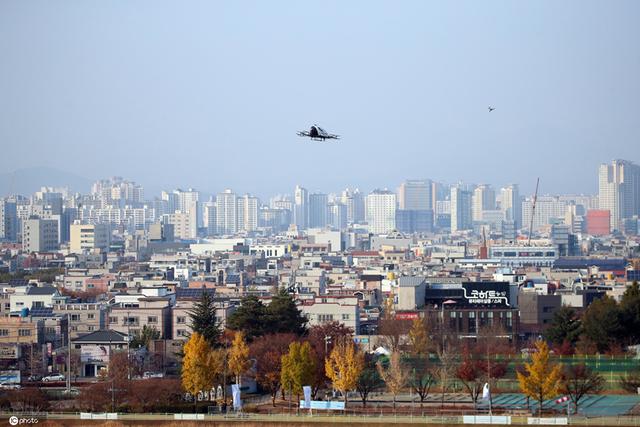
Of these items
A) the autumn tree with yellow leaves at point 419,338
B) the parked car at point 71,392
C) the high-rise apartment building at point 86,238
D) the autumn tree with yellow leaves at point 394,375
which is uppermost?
the high-rise apartment building at point 86,238

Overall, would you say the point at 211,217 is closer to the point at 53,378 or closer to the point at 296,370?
the point at 53,378

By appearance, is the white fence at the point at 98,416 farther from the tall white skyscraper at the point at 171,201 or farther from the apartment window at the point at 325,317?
the tall white skyscraper at the point at 171,201

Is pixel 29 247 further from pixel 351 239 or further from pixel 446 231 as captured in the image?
pixel 446 231

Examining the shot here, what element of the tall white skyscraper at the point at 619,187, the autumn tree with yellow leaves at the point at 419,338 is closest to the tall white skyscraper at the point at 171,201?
the tall white skyscraper at the point at 619,187

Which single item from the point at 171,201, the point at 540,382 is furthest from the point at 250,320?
the point at 171,201

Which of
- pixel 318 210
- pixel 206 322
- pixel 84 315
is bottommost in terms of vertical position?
pixel 84 315
